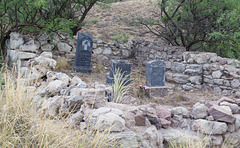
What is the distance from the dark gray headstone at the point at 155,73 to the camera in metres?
5.98

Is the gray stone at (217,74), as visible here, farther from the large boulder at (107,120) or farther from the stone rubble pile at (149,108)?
the large boulder at (107,120)

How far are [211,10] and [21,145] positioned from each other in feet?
27.9

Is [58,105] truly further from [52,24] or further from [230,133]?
[52,24]

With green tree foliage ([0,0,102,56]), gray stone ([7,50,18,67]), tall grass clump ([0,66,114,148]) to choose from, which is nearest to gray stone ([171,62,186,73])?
green tree foliage ([0,0,102,56])

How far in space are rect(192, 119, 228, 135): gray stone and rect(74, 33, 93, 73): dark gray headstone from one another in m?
5.61

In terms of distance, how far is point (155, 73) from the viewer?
6051 mm

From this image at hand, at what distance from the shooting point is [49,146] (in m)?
1.47

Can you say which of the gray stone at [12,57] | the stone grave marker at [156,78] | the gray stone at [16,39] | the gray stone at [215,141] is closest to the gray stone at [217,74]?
the stone grave marker at [156,78]

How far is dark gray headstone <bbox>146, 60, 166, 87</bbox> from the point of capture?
19.6ft

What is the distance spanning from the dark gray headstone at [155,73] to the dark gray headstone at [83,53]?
2.80 meters

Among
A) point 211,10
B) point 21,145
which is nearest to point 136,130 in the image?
point 21,145

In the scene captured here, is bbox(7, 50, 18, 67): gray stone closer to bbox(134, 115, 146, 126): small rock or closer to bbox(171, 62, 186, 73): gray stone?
bbox(134, 115, 146, 126): small rock

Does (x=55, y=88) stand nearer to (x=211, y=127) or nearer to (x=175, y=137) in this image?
(x=175, y=137)

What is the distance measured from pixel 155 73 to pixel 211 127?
3.45 metres
